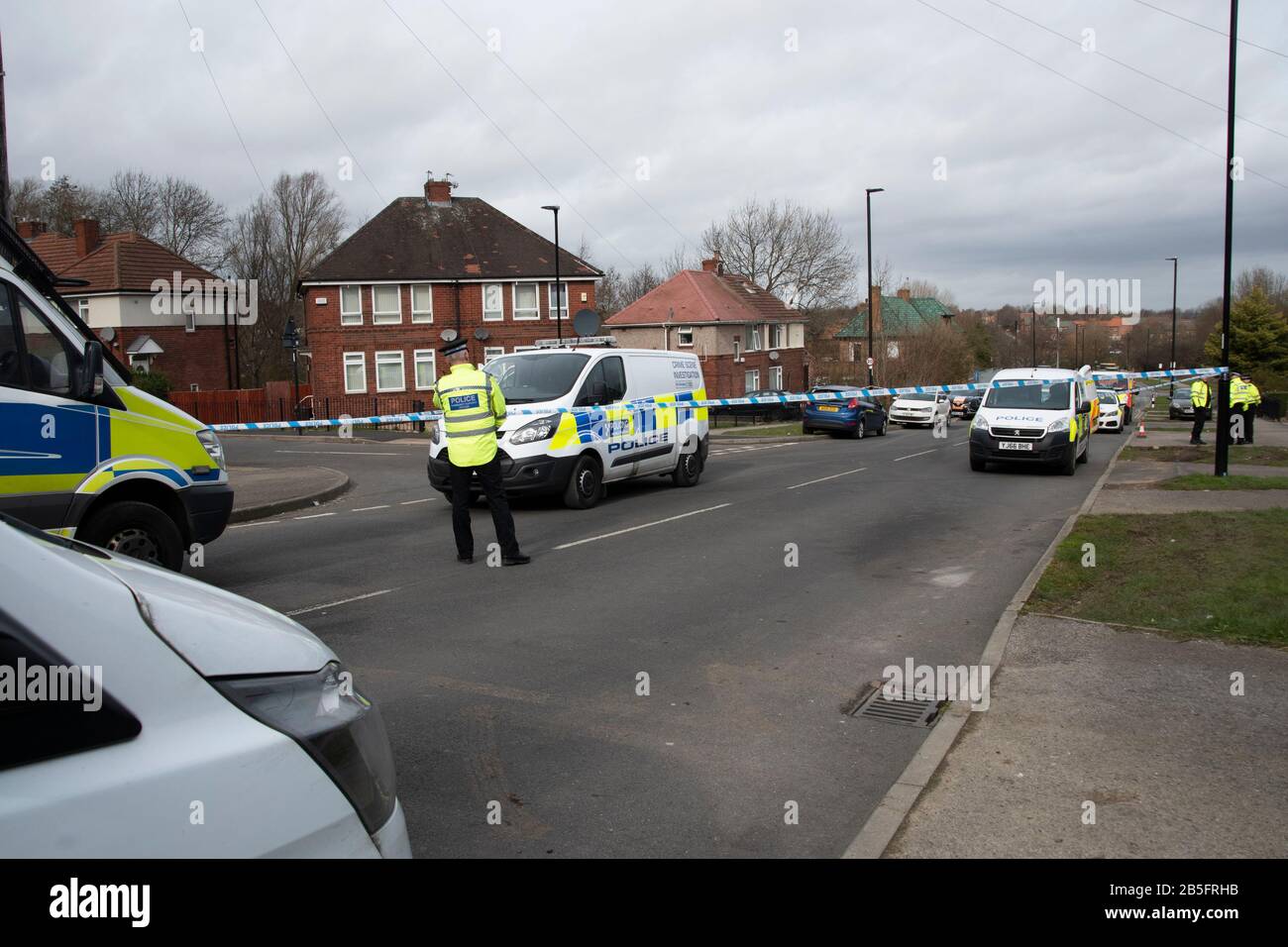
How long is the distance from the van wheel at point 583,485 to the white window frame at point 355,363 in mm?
37386

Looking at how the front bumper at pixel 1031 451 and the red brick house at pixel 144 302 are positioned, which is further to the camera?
the red brick house at pixel 144 302

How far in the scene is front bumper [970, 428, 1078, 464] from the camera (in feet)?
62.7

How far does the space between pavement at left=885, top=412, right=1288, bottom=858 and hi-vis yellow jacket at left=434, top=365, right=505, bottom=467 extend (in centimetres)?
499

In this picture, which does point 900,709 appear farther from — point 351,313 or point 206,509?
point 351,313

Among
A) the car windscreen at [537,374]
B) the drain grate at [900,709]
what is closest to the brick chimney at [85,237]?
the car windscreen at [537,374]

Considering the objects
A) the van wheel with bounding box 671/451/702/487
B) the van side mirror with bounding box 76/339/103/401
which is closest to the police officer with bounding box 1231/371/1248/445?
the van wheel with bounding box 671/451/702/487

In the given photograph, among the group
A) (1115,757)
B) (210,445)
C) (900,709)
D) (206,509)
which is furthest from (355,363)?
(1115,757)

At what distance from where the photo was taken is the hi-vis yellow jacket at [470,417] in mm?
9938

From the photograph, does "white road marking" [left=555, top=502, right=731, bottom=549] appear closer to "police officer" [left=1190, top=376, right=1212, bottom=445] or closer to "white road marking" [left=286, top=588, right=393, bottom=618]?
"white road marking" [left=286, top=588, right=393, bottom=618]

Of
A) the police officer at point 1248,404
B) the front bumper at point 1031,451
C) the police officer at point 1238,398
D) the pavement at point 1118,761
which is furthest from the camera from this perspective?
the police officer at point 1248,404

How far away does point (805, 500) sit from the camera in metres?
15.0

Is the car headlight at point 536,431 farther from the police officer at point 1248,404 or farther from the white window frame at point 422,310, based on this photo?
the white window frame at point 422,310

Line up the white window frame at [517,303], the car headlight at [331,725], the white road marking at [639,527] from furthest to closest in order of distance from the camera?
the white window frame at [517,303], the white road marking at [639,527], the car headlight at [331,725]

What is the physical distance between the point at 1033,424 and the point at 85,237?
156 ft
